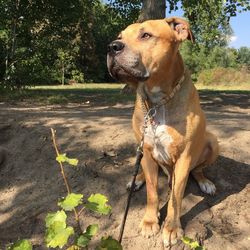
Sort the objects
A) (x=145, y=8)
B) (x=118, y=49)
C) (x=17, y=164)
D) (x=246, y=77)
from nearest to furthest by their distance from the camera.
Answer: (x=118, y=49), (x=17, y=164), (x=145, y=8), (x=246, y=77)

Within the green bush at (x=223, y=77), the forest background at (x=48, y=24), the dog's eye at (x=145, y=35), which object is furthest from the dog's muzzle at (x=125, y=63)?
the green bush at (x=223, y=77)

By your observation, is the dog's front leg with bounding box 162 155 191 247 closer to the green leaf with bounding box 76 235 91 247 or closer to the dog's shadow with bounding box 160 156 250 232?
the dog's shadow with bounding box 160 156 250 232

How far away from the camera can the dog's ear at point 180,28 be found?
3.32 metres

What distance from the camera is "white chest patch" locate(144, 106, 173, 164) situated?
11.1ft

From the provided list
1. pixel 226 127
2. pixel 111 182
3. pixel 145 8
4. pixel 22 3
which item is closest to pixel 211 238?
pixel 111 182

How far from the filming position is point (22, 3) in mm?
14547

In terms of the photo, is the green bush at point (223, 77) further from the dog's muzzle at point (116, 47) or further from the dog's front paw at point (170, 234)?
the dog's muzzle at point (116, 47)

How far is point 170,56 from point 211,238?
149cm

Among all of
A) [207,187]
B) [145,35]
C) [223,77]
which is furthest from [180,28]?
[223,77]

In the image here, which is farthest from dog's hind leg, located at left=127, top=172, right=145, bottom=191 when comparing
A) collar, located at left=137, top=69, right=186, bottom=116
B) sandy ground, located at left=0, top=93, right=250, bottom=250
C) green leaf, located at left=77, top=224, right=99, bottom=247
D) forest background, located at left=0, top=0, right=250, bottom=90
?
forest background, located at left=0, top=0, right=250, bottom=90

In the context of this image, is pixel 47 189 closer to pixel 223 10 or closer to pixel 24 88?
pixel 24 88

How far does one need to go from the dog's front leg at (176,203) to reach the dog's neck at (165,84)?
501mm

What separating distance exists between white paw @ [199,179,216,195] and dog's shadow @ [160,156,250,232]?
0.14 feet

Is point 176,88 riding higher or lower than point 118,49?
lower
